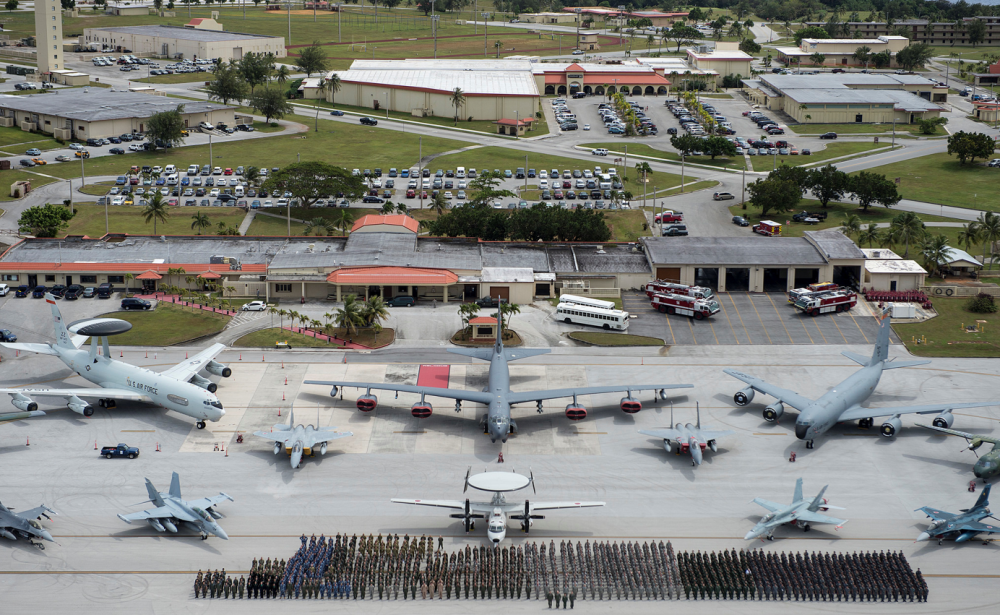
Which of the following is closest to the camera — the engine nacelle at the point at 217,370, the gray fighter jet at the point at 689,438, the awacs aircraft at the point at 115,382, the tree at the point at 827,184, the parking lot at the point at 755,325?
the gray fighter jet at the point at 689,438

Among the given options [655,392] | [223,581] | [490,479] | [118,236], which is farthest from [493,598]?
[118,236]

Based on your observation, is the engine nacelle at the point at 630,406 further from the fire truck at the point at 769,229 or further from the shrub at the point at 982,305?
the fire truck at the point at 769,229

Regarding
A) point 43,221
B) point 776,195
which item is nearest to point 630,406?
point 776,195

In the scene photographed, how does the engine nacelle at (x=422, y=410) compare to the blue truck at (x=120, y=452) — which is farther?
the engine nacelle at (x=422, y=410)

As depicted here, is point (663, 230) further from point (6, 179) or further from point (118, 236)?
point (6, 179)

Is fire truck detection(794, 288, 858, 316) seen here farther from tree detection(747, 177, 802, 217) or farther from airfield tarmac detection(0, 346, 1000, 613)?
tree detection(747, 177, 802, 217)

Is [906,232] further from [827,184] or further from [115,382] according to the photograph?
[115,382]

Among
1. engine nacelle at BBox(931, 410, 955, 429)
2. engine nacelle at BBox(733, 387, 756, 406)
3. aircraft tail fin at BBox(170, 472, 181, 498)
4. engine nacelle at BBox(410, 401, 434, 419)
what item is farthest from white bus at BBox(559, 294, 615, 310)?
aircraft tail fin at BBox(170, 472, 181, 498)

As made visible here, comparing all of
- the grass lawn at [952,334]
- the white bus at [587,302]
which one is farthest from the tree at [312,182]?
the grass lawn at [952,334]
